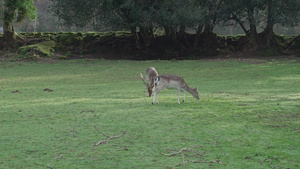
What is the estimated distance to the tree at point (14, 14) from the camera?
31.6 meters

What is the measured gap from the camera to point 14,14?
33.2 m

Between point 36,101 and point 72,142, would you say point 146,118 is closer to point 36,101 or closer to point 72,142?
point 72,142

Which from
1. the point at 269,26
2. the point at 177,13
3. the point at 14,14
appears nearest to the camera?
the point at 177,13

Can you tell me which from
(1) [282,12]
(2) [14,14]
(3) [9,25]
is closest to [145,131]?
(1) [282,12]

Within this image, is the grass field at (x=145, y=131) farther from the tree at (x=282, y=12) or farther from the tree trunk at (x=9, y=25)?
the tree trunk at (x=9, y=25)

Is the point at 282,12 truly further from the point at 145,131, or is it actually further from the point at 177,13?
the point at 145,131

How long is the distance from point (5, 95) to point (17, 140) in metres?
7.61

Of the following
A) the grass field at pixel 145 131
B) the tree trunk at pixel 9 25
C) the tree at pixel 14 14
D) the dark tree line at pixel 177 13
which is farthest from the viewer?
the tree trunk at pixel 9 25

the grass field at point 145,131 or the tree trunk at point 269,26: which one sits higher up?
the tree trunk at point 269,26

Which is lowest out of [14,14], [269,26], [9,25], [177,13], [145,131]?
[145,131]

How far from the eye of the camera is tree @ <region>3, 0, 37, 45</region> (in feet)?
104

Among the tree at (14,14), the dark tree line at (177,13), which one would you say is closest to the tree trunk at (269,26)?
the dark tree line at (177,13)

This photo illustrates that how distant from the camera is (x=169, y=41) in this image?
113 feet

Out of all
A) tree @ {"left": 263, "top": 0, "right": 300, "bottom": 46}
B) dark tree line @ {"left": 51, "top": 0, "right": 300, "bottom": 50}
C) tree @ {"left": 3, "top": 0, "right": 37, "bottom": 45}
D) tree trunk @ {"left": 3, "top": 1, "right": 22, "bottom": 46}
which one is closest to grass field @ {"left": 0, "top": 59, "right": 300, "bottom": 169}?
dark tree line @ {"left": 51, "top": 0, "right": 300, "bottom": 50}
